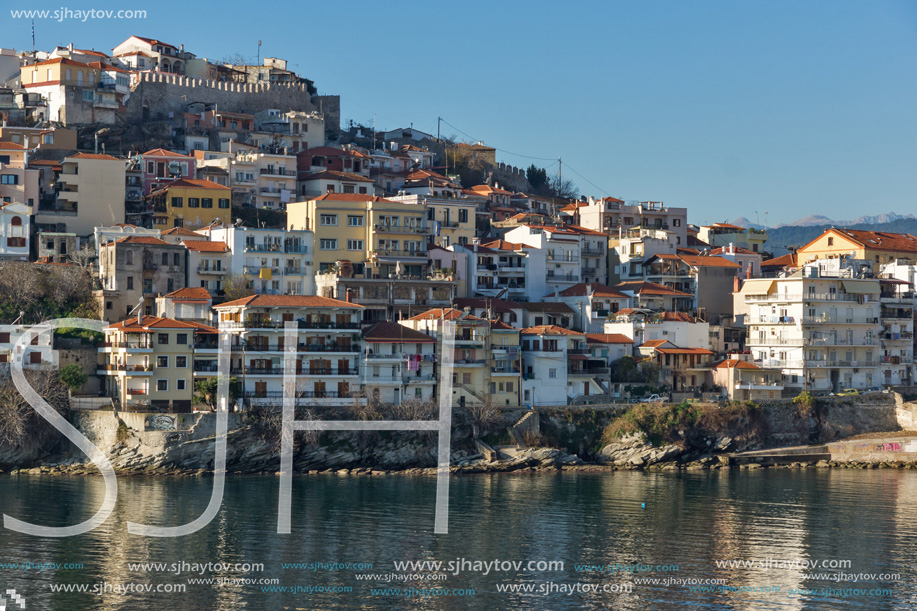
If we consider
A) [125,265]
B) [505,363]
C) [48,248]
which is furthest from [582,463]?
[48,248]

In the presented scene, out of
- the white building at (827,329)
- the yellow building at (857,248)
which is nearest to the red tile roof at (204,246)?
the white building at (827,329)

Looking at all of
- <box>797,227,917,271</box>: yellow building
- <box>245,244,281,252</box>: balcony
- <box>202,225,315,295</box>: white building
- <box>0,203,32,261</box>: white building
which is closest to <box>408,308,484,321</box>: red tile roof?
<box>202,225,315,295</box>: white building

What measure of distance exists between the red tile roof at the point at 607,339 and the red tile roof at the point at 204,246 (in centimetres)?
2368

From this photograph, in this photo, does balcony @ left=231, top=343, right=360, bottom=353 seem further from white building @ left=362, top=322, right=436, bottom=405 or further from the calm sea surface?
the calm sea surface

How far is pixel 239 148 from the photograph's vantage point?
347ft

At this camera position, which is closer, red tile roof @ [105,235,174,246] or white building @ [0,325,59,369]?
white building @ [0,325,59,369]

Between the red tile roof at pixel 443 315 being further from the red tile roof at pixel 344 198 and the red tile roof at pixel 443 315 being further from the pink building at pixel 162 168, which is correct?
the pink building at pixel 162 168

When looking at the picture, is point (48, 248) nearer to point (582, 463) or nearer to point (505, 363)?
point (505, 363)

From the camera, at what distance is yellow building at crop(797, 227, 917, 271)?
101 m

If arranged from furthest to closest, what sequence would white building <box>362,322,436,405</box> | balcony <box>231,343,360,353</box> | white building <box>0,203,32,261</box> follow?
1. white building <box>0,203,32,261</box>
2. white building <box>362,322,436,405</box>
3. balcony <box>231,343,360,353</box>

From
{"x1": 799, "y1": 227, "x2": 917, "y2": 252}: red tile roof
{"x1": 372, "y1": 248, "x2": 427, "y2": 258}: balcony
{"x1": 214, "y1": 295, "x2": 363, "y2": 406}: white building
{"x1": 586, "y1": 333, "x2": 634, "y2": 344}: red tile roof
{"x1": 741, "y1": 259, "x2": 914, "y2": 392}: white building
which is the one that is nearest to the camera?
{"x1": 214, "y1": 295, "x2": 363, "y2": 406}: white building

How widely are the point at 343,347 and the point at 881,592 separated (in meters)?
37.5

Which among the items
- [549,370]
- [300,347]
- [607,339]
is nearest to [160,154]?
[300,347]

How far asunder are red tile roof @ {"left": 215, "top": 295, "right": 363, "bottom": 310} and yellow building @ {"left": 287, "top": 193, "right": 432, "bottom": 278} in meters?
9.67
